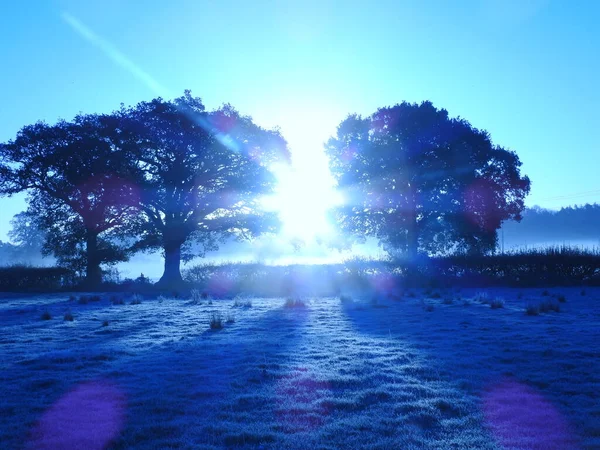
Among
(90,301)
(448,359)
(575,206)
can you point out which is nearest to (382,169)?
(90,301)

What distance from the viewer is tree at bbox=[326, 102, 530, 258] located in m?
31.4

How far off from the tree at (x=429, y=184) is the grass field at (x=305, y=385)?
2064 cm

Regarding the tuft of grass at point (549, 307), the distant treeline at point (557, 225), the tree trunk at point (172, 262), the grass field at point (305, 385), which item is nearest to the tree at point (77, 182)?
the tree trunk at point (172, 262)

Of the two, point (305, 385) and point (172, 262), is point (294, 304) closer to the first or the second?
point (305, 385)

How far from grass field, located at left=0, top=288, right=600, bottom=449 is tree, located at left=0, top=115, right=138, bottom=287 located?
18.0 metres

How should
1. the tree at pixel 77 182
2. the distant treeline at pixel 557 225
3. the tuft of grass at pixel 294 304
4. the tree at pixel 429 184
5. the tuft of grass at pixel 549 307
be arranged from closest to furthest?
the tuft of grass at pixel 549 307, the tuft of grass at pixel 294 304, the tree at pixel 77 182, the tree at pixel 429 184, the distant treeline at pixel 557 225

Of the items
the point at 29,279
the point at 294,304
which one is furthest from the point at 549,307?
the point at 29,279

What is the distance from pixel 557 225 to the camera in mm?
88625

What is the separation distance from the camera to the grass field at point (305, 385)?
4.59 meters

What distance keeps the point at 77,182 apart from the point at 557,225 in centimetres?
8529

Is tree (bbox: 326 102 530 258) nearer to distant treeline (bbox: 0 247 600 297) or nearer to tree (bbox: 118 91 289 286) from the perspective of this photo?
distant treeline (bbox: 0 247 600 297)

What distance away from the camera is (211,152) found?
1155 inches

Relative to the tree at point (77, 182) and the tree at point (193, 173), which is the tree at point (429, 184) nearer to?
the tree at point (193, 173)

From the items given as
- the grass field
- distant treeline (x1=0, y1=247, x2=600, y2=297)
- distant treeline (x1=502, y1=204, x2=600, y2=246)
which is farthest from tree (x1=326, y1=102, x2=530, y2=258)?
distant treeline (x1=502, y1=204, x2=600, y2=246)
